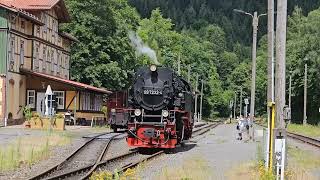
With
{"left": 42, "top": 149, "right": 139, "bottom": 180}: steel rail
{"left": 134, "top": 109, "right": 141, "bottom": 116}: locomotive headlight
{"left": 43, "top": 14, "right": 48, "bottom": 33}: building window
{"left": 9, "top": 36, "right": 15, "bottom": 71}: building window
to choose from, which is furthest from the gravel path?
{"left": 43, "top": 14, "right": 48, "bottom": 33}: building window

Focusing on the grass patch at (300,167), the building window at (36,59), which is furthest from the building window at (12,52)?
the grass patch at (300,167)

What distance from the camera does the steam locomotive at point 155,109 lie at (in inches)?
904

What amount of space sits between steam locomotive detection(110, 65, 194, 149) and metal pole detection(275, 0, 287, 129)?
10.2 metres

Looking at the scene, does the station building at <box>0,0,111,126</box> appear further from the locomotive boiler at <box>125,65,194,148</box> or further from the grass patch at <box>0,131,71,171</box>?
the locomotive boiler at <box>125,65,194,148</box>

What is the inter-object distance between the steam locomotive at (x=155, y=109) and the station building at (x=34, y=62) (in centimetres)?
1944

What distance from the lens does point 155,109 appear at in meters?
23.4

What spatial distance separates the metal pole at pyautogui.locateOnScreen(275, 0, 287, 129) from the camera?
12820 mm

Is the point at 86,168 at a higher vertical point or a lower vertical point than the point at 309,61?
lower

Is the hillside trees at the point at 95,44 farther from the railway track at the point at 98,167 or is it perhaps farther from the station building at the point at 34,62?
the railway track at the point at 98,167

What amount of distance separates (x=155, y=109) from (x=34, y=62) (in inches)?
1003

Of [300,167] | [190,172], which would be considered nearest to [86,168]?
[190,172]

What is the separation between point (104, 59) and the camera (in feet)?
196

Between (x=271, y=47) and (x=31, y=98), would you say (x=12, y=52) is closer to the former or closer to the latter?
(x=31, y=98)

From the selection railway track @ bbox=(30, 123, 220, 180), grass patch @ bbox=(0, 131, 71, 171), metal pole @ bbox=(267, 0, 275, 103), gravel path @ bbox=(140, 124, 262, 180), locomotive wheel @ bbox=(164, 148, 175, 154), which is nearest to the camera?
railway track @ bbox=(30, 123, 220, 180)
